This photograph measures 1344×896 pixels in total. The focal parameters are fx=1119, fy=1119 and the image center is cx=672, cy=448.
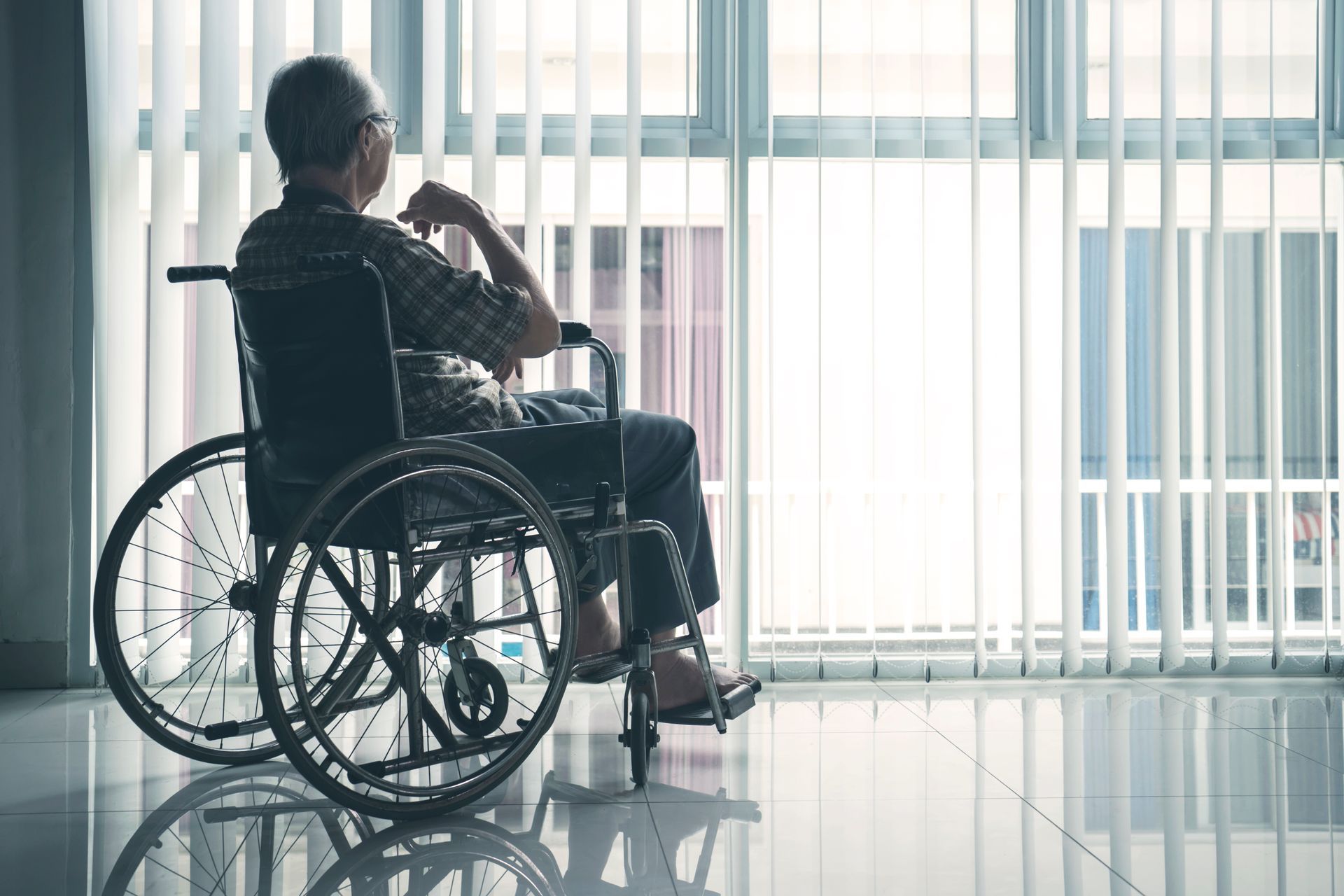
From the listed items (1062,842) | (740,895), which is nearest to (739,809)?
(740,895)

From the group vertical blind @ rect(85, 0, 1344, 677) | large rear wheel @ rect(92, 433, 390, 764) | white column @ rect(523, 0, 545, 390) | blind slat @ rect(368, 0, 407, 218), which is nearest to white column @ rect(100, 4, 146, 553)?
vertical blind @ rect(85, 0, 1344, 677)

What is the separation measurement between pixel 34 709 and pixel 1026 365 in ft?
6.83

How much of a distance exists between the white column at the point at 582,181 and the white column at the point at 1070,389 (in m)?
1.00

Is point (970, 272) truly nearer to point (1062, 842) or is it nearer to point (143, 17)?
point (1062, 842)

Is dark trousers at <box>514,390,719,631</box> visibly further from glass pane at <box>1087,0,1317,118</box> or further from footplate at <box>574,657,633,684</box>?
glass pane at <box>1087,0,1317,118</box>

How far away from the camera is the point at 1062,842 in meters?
1.39

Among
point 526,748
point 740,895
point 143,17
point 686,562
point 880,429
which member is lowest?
point 740,895

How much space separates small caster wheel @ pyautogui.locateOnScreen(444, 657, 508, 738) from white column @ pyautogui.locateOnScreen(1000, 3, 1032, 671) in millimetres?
1205

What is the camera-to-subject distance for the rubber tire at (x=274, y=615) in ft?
4.23

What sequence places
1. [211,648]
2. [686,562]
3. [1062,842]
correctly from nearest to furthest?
1. [1062,842]
2. [686,562]
3. [211,648]

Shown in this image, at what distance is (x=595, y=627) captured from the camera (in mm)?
1871

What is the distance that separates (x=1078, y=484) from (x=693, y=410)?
829 mm

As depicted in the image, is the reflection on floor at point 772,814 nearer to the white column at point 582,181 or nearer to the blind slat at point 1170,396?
the blind slat at point 1170,396

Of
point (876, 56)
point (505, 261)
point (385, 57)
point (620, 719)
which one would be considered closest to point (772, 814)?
point (620, 719)
